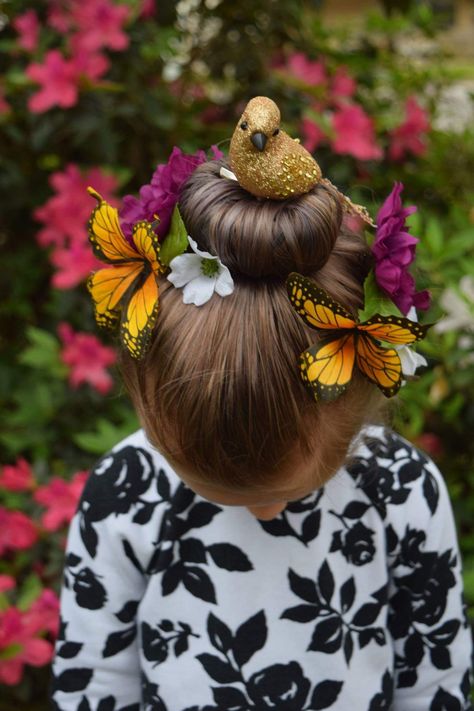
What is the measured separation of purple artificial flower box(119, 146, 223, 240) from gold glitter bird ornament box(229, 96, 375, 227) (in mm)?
76

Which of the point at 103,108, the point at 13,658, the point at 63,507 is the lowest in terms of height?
the point at 13,658

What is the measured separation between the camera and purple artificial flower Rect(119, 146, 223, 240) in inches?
28.8

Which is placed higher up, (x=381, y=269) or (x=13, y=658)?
(x=381, y=269)

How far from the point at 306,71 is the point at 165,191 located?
1.18 m

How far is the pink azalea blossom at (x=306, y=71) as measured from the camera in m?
1.78

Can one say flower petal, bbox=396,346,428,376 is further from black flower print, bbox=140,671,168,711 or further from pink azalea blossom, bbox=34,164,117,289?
pink azalea blossom, bbox=34,164,117,289

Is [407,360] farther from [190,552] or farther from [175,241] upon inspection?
[190,552]

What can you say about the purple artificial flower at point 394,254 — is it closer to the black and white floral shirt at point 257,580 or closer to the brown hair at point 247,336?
the brown hair at point 247,336

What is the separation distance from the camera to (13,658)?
1292 mm

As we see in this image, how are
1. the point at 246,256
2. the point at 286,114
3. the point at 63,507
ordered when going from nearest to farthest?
the point at 246,256 < the point at 63,507 < the point at 286,114

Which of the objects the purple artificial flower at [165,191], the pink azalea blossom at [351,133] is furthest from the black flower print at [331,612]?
the pink azalea blossom at [351,133]

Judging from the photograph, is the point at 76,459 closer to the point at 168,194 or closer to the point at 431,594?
the point at 431,594

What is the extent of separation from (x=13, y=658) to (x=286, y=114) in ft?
4.03

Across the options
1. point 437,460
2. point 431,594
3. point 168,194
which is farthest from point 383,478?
point 437,460
